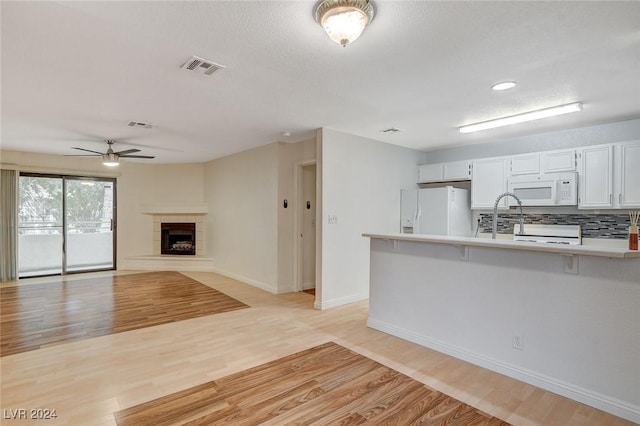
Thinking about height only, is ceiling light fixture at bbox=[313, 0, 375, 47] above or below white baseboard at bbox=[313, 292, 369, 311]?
above

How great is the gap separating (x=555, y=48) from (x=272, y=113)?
270cm

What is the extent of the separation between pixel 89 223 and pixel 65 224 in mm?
419

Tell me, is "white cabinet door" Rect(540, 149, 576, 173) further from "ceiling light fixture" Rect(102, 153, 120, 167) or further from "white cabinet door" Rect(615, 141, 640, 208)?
"ceiling light fixture" Rect(102, 153, 120, 167)

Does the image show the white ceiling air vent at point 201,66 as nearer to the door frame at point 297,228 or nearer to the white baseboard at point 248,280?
the door frame at point 297,228

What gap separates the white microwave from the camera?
4137 millimetres

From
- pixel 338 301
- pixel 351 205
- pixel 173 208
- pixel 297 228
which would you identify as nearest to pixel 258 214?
pixel 297 228

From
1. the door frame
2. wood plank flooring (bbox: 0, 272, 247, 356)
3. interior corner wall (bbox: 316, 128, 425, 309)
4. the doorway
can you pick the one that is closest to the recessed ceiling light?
interior corner wall (bbox: 316, 128, 425, 309)

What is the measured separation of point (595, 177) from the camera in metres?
3.99

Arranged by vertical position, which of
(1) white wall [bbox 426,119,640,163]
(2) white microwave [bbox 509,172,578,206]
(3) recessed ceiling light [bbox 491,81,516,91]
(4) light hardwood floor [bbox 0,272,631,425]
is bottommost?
(4) light hardwood floor [bbox 0,272,631,425]

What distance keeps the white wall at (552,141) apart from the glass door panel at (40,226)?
7755mm

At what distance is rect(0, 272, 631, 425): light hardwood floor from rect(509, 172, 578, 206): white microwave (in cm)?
284

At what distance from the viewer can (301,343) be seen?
3.20m

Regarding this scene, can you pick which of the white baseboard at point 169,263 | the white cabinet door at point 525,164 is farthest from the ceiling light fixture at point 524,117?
the white baseboard at point 169,263

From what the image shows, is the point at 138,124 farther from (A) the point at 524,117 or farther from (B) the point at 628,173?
(B) the point at 628,173
